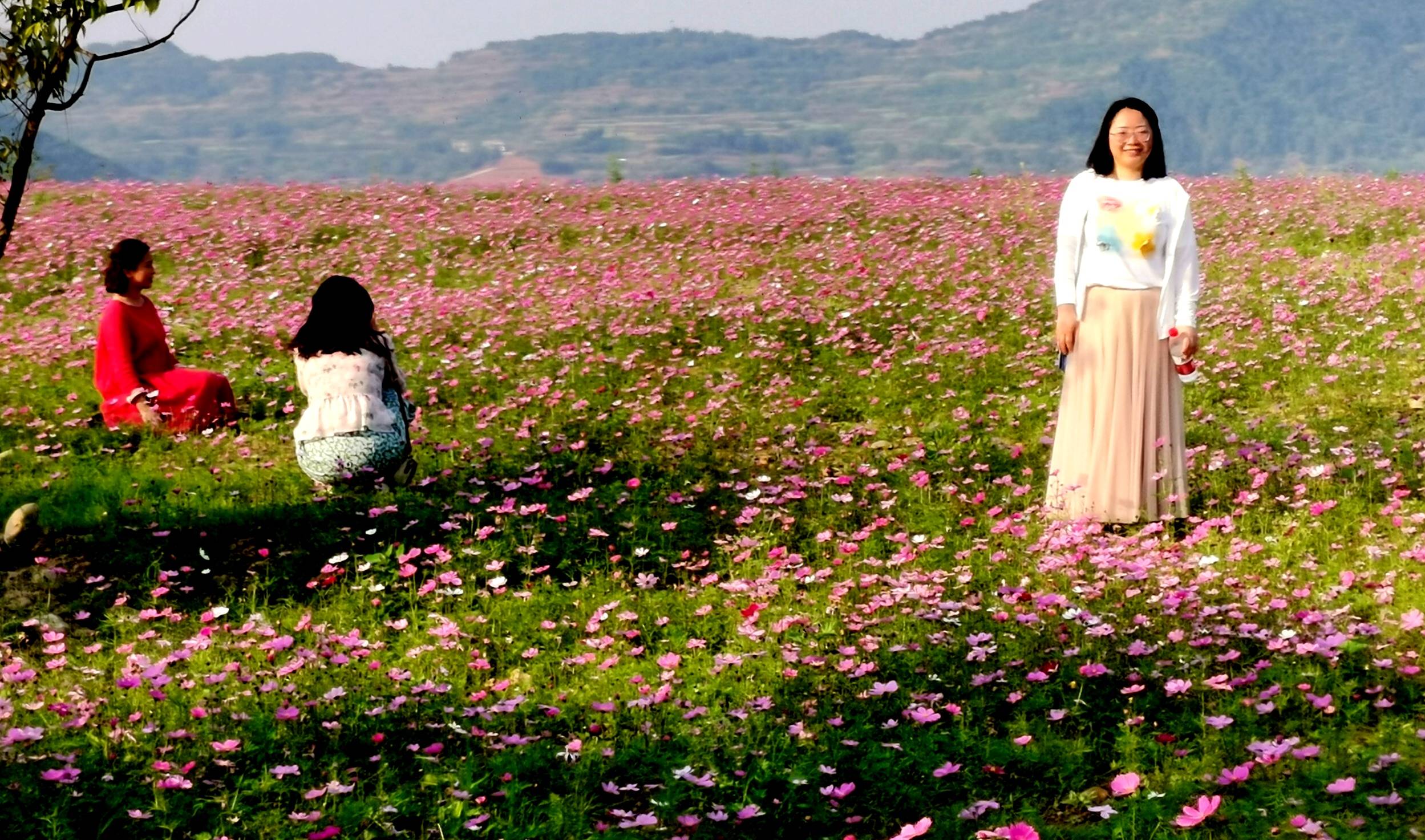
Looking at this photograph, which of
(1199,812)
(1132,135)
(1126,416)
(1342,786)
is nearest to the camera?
(1199,812)

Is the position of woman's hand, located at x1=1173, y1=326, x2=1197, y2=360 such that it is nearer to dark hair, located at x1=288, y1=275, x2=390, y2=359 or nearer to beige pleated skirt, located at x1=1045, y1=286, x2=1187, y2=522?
beige pleated skirt, located at x1=1045, y1=286, x2=1187, y2=522

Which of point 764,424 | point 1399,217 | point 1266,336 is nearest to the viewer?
point 764,424

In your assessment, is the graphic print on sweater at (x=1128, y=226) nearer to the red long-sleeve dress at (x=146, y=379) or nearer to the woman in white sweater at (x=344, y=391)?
the woman in white sweater at (x=344, y=391)

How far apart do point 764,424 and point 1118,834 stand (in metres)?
6.33

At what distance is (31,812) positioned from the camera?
5000 mm

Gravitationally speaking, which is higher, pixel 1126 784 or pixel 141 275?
pixel 141 275

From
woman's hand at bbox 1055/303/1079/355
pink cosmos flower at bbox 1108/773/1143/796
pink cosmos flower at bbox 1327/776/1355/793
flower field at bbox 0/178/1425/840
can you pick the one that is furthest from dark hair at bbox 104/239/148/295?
pink cosmos flower at bbox 1327/776/1355/793

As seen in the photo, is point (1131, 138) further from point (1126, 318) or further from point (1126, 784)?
point (1126, 784)

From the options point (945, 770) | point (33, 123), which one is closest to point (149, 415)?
point (33, 123)

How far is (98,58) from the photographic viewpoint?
755 centimetres

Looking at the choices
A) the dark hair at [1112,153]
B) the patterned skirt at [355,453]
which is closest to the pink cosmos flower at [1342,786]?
the dark hair at [1112,153]

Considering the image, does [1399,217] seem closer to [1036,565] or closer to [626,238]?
[626,238]

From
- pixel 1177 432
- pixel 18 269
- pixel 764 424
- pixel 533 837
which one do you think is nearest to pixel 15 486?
pixel 764 424

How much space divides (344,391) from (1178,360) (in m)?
4.98
